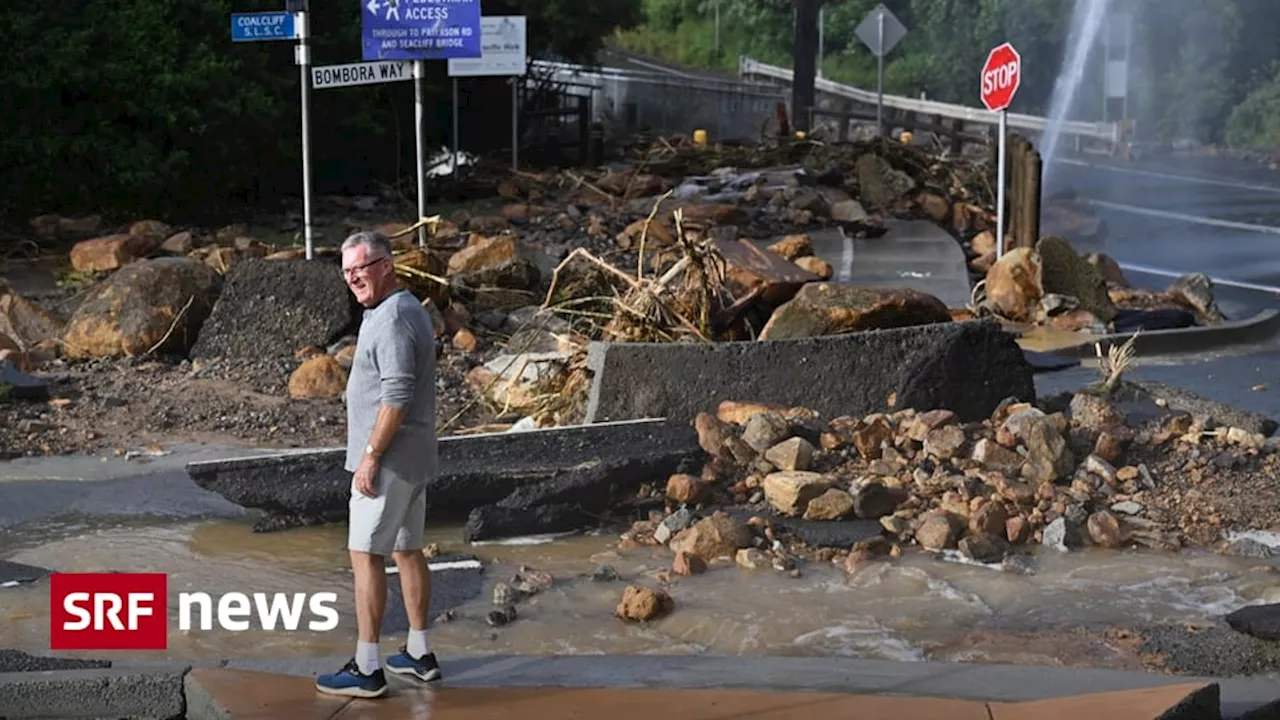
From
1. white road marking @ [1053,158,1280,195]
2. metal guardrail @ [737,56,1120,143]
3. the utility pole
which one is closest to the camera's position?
white road marking @ [1053,158,1280,195]

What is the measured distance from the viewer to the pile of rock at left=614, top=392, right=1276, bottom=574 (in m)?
8.52

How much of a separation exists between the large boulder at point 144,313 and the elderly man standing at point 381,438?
7.68 metres

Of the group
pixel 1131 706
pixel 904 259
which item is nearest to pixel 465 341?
pixel 904 259

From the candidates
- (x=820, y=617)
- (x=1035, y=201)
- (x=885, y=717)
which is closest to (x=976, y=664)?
(x=885, y=717)

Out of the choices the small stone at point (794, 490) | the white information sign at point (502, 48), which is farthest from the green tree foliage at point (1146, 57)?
the small stone at point (794, 490)

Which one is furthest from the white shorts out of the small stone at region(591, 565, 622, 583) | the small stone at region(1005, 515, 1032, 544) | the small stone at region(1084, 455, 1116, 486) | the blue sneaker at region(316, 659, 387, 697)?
the small stone at region(1084, 455, 1116, 486)

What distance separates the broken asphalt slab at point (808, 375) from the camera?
1015 cm

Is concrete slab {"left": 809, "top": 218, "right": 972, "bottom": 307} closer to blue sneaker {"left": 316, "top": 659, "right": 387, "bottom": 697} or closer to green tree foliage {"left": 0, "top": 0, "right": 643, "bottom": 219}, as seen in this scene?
green tree foliage {"left": 0, "top": 0, "right": 643, "bottom": 219}

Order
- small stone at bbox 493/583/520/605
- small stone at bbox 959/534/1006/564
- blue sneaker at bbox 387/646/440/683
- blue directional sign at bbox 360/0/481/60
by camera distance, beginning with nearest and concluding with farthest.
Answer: blue sneaker at bbox 387/646/440/683
small stone at bbox 493/583/520/605
small stone at bbox 959/534/1006/564
blue directional sign at bbox 360/0/481/60

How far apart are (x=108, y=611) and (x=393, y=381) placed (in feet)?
8.68

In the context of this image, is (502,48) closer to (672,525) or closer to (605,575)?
(672,525)

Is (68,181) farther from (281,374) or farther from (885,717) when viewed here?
(885,717)

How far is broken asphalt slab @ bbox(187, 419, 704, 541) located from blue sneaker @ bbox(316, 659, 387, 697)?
290 cm

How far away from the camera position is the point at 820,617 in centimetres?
757
